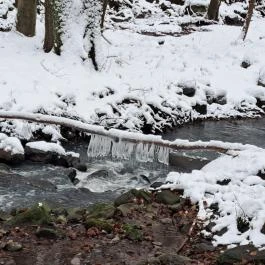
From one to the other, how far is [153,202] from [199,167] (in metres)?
2.55

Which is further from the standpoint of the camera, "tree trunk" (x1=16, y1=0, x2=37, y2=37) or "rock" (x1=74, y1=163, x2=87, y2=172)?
"tree trunk" (x1=16, y1=0, x2=37, y2=37)

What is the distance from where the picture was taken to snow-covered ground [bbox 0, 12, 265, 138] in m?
11.8

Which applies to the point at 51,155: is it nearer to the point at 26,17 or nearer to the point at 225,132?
the point at 225,132

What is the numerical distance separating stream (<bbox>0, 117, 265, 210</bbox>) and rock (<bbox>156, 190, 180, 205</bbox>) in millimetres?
1057

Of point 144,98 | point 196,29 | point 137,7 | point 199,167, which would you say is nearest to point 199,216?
point 199,167

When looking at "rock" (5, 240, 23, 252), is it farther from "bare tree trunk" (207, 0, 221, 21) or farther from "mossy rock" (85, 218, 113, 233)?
"bare tree trunk" (207, 0, 221, 21)

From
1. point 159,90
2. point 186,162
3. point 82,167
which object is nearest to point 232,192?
point 186,162

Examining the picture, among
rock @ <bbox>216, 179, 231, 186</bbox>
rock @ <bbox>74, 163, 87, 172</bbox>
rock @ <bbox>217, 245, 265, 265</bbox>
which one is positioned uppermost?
rock @ <bbox>217, 245, 265, 265</bbox>

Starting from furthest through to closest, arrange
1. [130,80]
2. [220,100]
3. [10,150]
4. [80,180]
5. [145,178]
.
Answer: [220,100] < [130,80] < [10,150] < [145,178] < [80,180]

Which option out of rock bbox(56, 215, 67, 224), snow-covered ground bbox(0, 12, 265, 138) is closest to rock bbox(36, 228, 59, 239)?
rock bbox(56, 215, 67, 224)

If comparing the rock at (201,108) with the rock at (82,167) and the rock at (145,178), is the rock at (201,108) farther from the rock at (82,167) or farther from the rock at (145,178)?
the rock at (82,167)

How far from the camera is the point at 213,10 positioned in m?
23.3

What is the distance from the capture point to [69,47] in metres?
13.5

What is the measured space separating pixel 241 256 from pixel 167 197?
2.12 m
